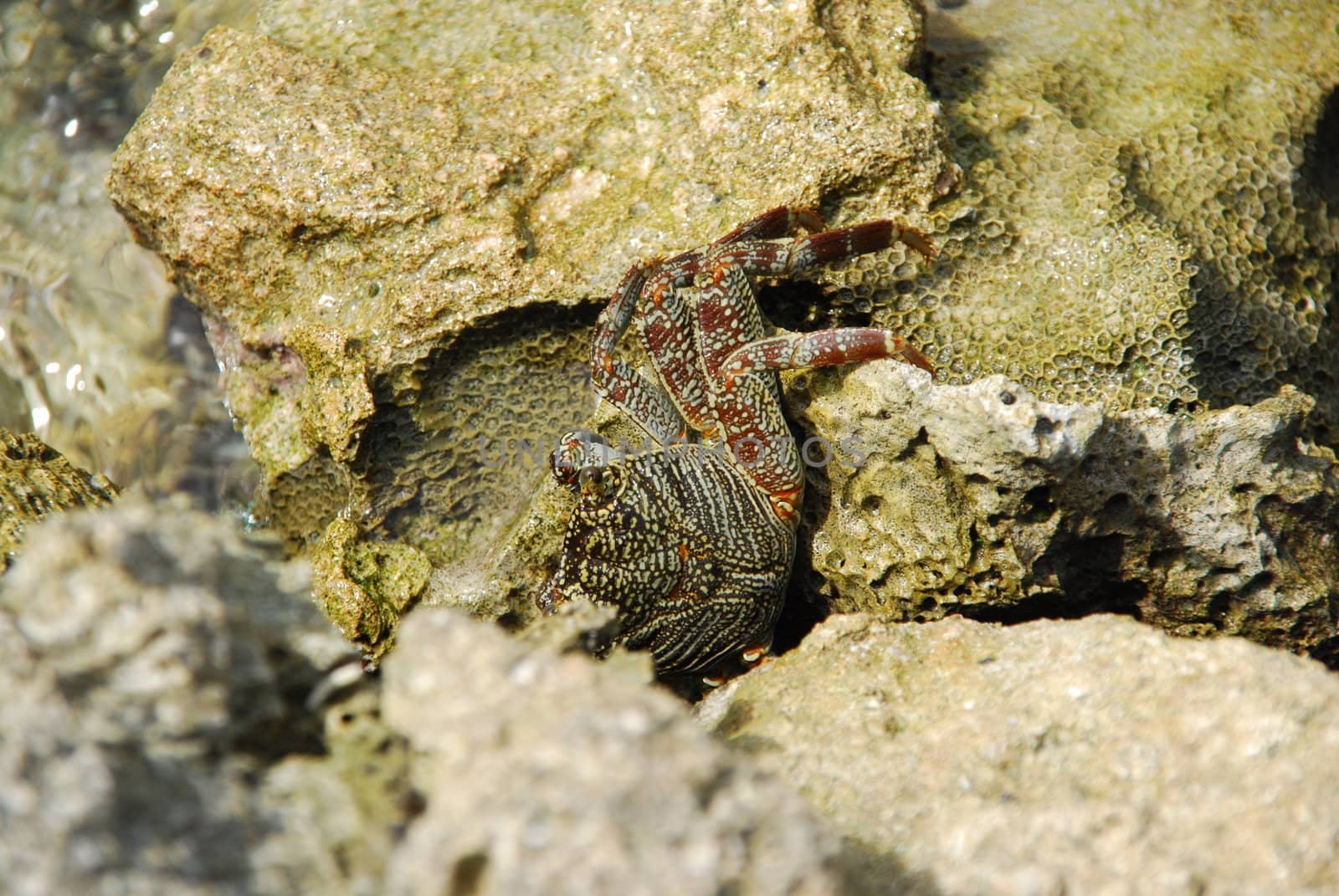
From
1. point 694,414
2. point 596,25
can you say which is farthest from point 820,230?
point 596,25

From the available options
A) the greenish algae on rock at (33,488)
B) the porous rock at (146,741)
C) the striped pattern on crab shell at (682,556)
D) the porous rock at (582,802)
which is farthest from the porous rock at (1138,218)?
the greenish algae on rock at (33,488)

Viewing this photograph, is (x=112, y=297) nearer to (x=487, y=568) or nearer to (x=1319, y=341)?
(x=487, y=568)

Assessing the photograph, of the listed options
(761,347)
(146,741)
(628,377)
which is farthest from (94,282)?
(146,741)

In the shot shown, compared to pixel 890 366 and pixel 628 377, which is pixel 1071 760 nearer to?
pixel 890 366

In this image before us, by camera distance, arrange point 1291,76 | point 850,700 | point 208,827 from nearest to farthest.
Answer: point 208,827 < point 850,700 < point 1291,76

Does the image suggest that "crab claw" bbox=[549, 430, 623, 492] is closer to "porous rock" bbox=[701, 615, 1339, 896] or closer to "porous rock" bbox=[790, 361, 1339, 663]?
"porous rock" bbox=[790, 361, 1339, 663]

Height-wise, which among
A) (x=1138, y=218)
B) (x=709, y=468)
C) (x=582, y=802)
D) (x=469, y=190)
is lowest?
(x=1138, y=218)
